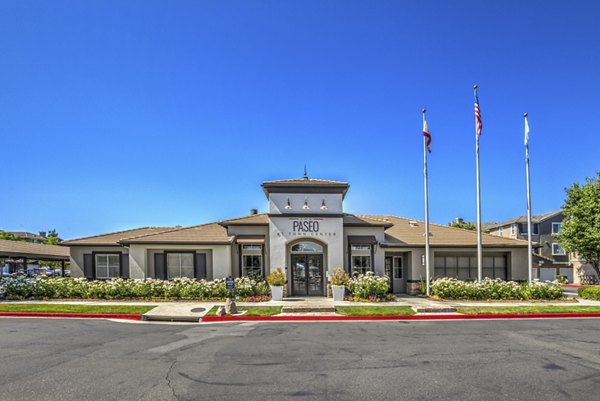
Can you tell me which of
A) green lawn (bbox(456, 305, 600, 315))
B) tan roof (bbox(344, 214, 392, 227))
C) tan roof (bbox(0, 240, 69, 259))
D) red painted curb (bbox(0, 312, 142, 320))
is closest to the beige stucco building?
tan roof (bbox(344, 214, 392, 227))

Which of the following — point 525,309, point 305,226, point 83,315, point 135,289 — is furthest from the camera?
point 305,226

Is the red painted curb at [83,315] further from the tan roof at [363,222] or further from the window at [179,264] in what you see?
the tan roof at [363,222]

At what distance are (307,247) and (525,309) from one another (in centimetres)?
1080

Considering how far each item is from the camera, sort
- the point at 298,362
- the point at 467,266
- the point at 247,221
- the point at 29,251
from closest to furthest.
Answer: the point at 298,362, the point at 247,221, the point at 467,266, the point at 29,251

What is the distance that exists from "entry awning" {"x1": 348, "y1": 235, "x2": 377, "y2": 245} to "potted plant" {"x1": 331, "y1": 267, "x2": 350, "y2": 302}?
2.20 meters

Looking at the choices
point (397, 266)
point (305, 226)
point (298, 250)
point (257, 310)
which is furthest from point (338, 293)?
point (397, 266)

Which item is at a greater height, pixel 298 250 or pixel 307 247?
pixel 307 247

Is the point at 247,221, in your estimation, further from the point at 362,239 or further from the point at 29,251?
the point at 29,251

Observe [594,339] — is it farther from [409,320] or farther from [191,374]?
[191,374]

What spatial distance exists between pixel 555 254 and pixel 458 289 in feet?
113

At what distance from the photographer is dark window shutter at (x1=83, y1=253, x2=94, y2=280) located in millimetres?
Answer: 23375

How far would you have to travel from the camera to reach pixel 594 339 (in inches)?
455

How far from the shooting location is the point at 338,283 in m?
20.0

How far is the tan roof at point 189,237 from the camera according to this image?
2148cm
